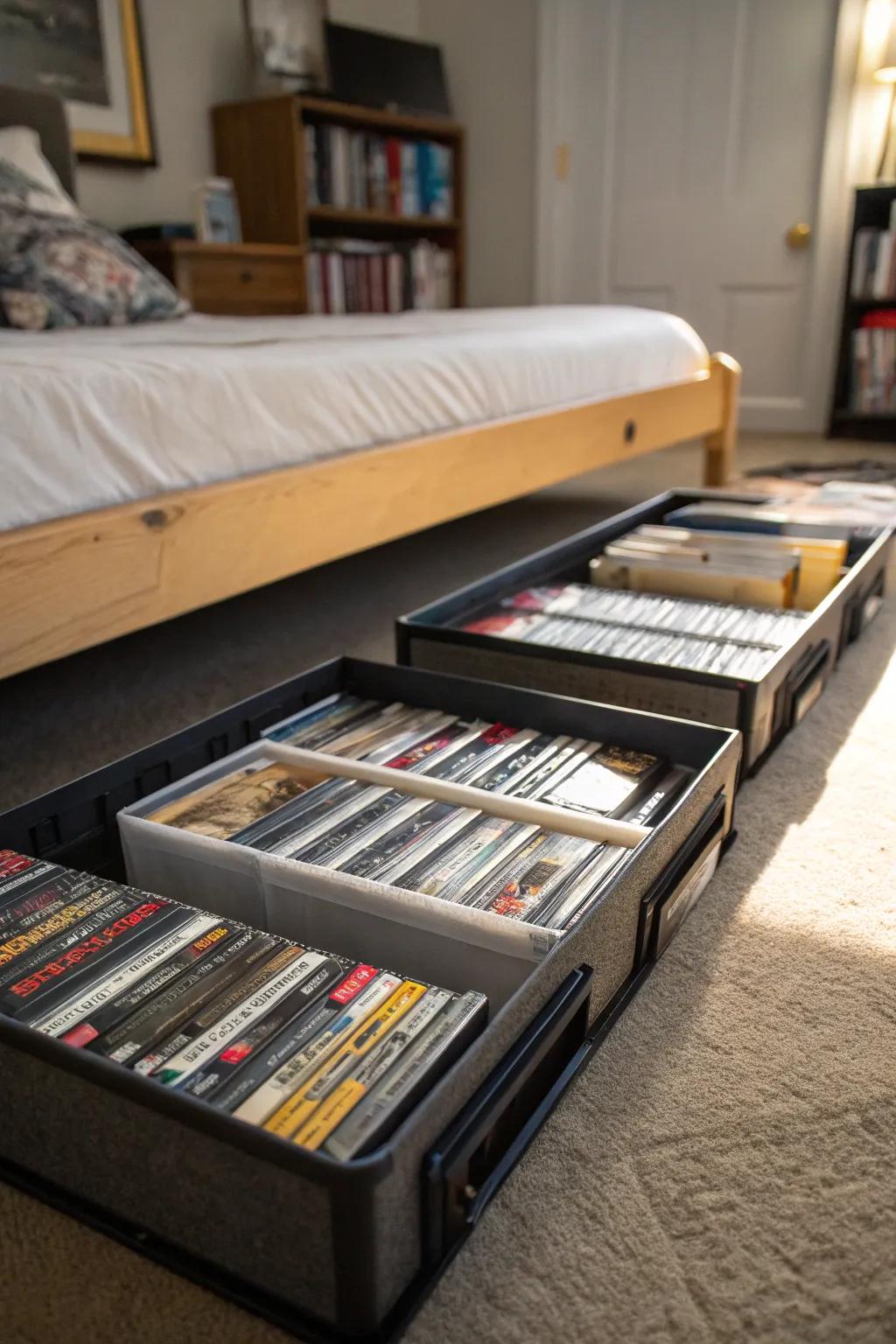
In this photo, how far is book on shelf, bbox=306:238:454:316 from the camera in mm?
3482

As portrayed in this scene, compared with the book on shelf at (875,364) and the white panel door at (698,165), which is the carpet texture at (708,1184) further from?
the white panel door at (698,165)

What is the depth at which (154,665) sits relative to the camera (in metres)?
1.60

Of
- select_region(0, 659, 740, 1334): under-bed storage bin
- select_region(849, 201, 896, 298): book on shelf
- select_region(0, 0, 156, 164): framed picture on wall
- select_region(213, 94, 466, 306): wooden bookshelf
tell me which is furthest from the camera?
select_region(849, 201, 896, 298): book on shelf

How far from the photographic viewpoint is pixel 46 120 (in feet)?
8.50

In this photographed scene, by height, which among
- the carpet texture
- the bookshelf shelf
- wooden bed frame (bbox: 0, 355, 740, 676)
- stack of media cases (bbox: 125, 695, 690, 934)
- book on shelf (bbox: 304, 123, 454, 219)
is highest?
book on shelf (bbox: 304, 123, 454, 219)

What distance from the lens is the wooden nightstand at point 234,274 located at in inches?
113

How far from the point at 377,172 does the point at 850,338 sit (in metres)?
1.79

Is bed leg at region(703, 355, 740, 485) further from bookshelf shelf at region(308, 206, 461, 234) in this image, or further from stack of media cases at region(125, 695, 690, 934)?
stack of media cases at region(125, 695, 690, 934)

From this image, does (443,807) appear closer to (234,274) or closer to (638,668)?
(638,668)

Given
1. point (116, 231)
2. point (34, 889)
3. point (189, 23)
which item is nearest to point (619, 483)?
point (116, 231)

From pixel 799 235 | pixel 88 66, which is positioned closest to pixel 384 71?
pixel 88 66

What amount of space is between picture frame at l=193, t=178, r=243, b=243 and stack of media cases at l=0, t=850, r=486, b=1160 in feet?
8.90

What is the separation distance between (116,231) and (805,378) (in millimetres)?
2504

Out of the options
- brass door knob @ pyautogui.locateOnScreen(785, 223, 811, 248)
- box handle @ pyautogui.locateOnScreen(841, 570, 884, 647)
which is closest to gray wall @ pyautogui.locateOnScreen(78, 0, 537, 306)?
brass door knob @ pyautogui.locateOnScreen(785, 223, 811, 248)
